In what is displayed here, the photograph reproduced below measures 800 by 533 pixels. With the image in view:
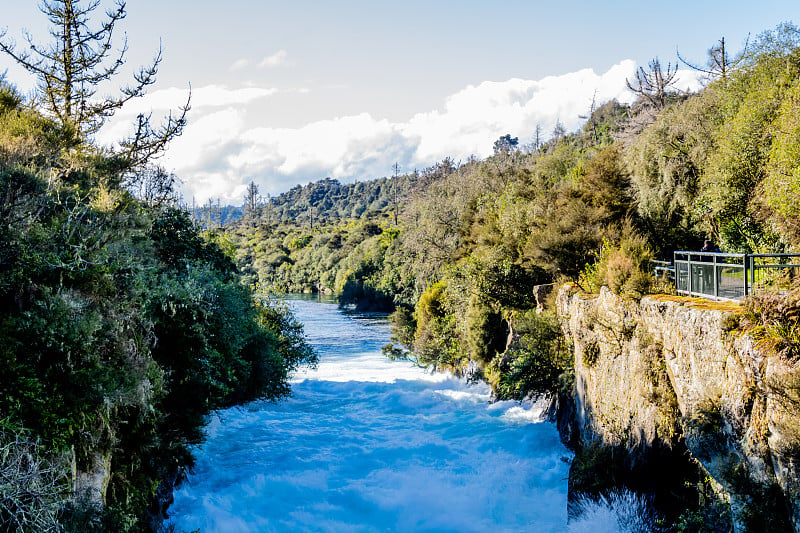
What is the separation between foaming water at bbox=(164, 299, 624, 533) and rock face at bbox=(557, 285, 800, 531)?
2.84 metres

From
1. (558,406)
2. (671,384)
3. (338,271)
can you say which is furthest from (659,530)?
(338,271)

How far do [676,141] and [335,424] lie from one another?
52.3 feet

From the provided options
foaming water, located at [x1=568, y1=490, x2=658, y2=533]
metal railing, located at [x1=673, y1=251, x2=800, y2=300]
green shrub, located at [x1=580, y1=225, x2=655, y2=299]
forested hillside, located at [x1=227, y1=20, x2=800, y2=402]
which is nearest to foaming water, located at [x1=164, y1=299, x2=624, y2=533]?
foaming water, located at [x1=568, y1=490, x2=658, y2=533]

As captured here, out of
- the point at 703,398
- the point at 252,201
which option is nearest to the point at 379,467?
the point at 703,398

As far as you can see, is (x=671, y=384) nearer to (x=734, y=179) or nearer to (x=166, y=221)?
(x=734, y=179)

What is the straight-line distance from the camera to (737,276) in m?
10.5

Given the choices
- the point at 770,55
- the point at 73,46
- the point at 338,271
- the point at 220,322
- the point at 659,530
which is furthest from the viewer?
the point at 338,271

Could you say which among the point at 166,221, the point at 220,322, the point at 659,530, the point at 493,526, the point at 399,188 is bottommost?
the point at 493,526

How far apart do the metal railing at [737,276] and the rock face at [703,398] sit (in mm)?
880

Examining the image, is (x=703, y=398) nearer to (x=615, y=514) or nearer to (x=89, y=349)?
(x=615, y=514)

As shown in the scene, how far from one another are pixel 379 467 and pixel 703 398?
989 centimetres

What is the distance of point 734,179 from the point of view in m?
16.3

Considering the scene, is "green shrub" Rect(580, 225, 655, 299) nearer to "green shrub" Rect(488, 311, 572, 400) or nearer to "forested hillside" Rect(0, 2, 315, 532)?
"green shrub" Rect(488, 311, 572, 400)

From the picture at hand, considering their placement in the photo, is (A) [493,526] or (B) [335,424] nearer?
(A) [493,526]
